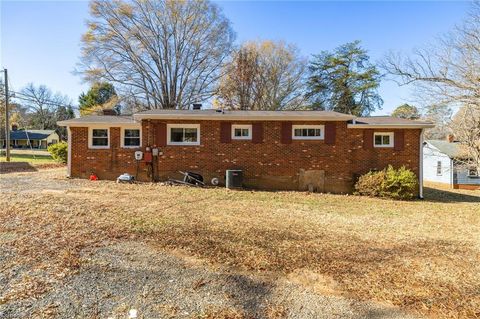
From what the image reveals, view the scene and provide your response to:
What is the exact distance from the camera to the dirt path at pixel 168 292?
2.75 metres

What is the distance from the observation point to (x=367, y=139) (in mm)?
12141

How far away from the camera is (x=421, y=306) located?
9.83 ft

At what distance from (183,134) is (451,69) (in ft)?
31.9

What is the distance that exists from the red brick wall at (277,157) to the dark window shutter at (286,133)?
0.51ft

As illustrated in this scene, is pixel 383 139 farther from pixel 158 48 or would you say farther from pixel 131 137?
pixel 158 48

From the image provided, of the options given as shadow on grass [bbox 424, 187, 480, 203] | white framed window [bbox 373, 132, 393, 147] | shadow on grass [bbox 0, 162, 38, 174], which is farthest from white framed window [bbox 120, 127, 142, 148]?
shadow on grass [bbox 424, 187, 480, 203]

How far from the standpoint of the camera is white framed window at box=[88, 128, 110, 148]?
40.6 feet

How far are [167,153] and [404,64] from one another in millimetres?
9403

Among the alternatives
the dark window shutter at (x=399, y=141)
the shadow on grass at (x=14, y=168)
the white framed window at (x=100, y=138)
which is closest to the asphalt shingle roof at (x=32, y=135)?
the shadow on grass at (x=14, y=168)

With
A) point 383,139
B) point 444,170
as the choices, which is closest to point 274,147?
point 383,139

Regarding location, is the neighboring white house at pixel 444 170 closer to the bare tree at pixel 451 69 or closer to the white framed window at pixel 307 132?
the white framed window at pixel 307 132

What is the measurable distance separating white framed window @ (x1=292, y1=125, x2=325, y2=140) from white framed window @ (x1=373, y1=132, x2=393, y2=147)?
92.6 inches

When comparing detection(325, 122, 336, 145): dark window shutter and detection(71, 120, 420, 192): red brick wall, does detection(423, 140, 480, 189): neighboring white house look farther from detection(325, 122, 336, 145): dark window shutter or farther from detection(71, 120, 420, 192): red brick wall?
detection(325, 122, 336, 145): dark window shutter

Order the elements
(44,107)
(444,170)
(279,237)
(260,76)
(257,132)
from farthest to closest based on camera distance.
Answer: (44,107)
(260,76)
(444,170)
(257,132)
(279,237)
